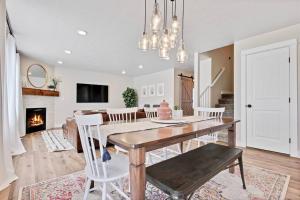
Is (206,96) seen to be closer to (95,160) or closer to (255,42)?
(255,42)

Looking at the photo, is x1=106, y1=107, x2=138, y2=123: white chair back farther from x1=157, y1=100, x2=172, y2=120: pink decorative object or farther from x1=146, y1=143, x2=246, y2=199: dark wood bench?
x1=146, y1=143, x2=246, y2=199: dark wood bench

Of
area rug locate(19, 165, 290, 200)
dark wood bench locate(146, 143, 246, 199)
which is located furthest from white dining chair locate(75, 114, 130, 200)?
area rug locate(19, 165, 290, 200)

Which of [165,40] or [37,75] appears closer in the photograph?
[165,40]

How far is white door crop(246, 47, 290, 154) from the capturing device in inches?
119

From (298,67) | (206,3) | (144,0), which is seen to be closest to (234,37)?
(298,67)

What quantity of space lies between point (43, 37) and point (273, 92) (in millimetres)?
5079

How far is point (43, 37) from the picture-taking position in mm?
3600

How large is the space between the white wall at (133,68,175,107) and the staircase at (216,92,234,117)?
1920mm

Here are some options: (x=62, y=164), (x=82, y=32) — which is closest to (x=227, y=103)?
(x=82, y=32)

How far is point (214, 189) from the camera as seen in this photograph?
72.7 inches

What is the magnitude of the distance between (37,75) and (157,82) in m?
4.73

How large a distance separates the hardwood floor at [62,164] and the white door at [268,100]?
272mm

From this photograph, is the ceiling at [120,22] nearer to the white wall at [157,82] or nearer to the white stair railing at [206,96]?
the white stair railing at [206,96]

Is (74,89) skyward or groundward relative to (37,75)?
groundward
